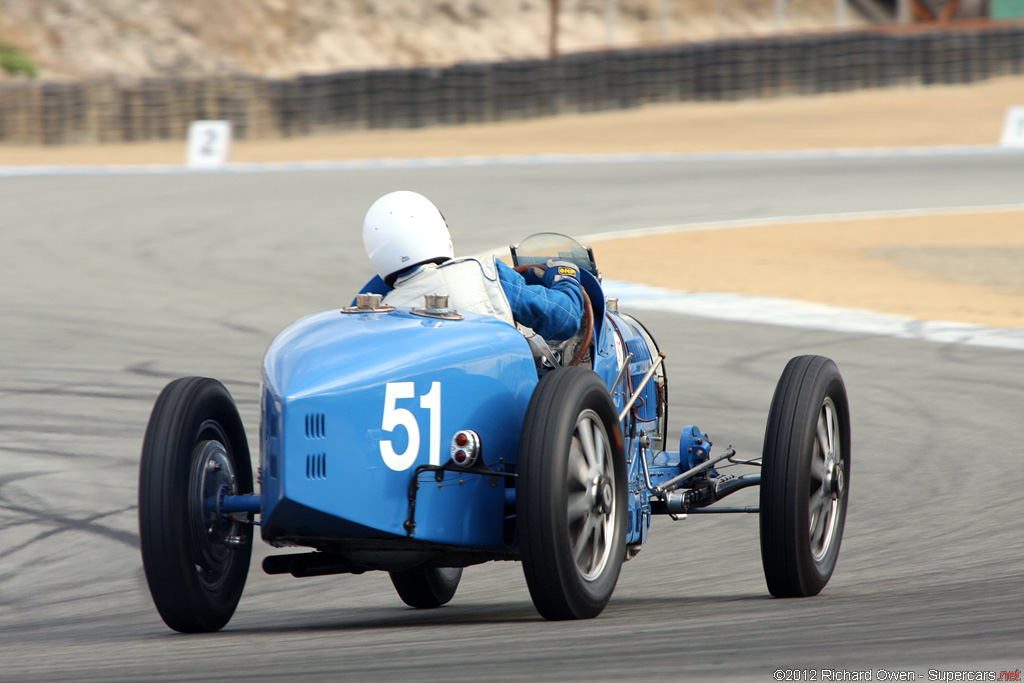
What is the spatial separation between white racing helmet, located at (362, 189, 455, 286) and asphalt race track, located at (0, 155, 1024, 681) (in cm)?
110

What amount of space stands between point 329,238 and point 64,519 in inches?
434

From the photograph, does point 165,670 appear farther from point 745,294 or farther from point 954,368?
point 745,294

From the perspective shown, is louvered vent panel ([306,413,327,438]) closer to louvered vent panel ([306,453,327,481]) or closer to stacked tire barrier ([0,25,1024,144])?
louvered vent panel ([306,453,327,481])

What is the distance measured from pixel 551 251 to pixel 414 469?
137cm

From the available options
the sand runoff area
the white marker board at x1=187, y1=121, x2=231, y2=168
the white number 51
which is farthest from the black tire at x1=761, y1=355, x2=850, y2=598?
the white marker board at x1=187, y1=121, x2=231, y2=168

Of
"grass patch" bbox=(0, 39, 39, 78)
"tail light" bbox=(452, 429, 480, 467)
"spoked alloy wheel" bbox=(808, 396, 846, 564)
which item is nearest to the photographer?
"tail light" bbox=(452, 429, 480, 467)

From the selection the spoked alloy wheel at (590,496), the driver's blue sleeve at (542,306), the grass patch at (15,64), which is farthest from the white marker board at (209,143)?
the spoked alloy wheel at (590,496)

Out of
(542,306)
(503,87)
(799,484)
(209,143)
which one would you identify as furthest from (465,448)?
(503,87)

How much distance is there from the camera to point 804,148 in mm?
28359

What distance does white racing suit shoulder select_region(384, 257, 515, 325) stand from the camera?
4242mm

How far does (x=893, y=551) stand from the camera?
207 inches

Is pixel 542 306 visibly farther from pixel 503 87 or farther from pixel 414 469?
pixel 503 87

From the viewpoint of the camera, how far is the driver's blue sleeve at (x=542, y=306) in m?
4.43

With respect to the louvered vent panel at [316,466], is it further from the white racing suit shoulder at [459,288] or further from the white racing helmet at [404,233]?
the white racing helmet at [404,233]
